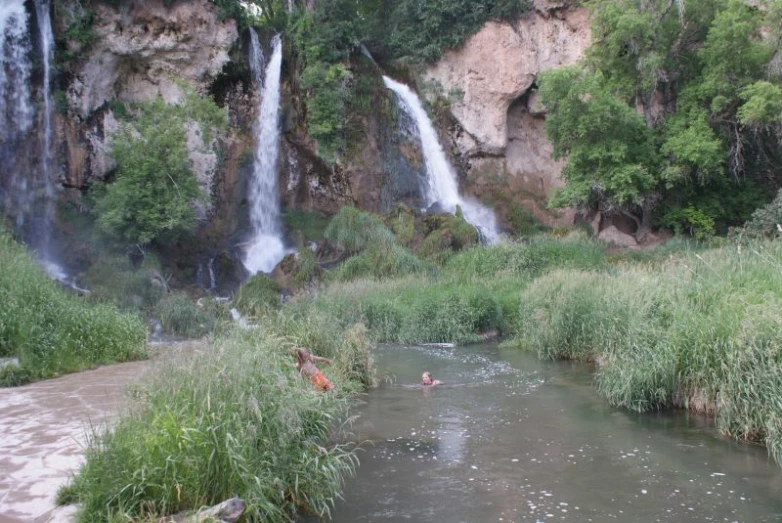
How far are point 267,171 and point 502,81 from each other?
1061 centimetres

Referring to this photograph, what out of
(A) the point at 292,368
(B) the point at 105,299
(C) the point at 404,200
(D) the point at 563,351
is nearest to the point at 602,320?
(D) the point at 563,351

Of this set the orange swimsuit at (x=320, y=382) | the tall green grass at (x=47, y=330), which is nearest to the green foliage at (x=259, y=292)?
the tall green grass at (x=47, y=330)

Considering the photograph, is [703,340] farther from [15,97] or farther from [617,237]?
[15,97]

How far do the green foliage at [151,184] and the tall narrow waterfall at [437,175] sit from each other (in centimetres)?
956

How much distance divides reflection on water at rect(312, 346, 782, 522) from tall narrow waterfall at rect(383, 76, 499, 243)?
18.1 metres

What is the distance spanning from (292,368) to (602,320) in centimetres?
642

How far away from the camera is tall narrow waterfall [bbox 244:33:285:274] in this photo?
83.9 ft

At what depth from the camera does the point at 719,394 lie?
824 cm

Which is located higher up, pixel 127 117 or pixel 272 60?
pixel 272 60

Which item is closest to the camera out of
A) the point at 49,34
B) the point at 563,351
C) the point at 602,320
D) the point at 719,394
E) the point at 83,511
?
the point at 83,511

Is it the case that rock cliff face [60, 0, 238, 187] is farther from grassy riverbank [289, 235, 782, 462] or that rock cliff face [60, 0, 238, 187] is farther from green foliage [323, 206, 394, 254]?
grassy riverbank [289, 235, 782, 462]

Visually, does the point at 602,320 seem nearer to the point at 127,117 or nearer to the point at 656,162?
the point at 656,162

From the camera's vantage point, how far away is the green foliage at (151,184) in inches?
827

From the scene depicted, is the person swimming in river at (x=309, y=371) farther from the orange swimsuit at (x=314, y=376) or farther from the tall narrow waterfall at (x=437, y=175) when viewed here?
the tall narrow waterfall at (x=437, y=175)
